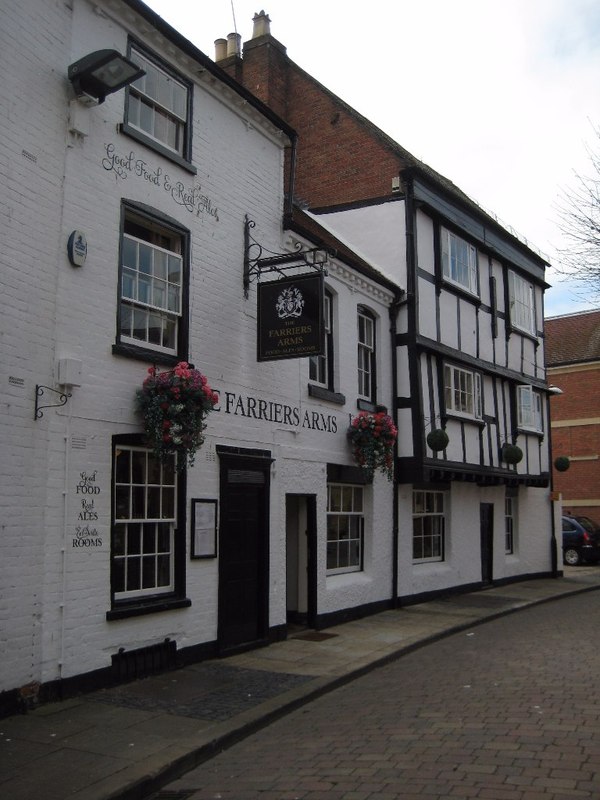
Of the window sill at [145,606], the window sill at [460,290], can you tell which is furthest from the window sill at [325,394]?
the window sill at [460,290]

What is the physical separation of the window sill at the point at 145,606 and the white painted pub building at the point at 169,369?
2 cm

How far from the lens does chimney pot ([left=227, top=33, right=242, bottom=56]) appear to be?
779 inches

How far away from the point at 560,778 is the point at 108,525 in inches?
200

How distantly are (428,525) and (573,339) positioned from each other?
21.3 m

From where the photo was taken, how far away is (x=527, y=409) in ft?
68.3

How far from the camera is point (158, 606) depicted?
30.3ft

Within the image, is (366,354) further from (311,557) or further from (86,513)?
(86,513)

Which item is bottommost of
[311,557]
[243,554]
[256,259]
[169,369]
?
[311,557]

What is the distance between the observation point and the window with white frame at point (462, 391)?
17.0 meters

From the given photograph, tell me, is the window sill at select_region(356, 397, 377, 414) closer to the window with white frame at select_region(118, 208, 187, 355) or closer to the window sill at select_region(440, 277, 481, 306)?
the window sill at select_region(440, 277, 481, 306)

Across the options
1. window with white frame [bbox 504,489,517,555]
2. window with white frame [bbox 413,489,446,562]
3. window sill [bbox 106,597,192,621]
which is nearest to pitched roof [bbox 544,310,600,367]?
window with white frame [bbox 504,489,517,555]

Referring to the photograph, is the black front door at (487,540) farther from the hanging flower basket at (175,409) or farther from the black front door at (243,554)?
the hanging flower basket at (175,409)

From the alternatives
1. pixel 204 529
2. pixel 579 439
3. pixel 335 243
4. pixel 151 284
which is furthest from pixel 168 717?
pixel 579 439

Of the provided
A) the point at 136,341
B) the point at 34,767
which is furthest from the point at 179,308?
the point at 34,767
